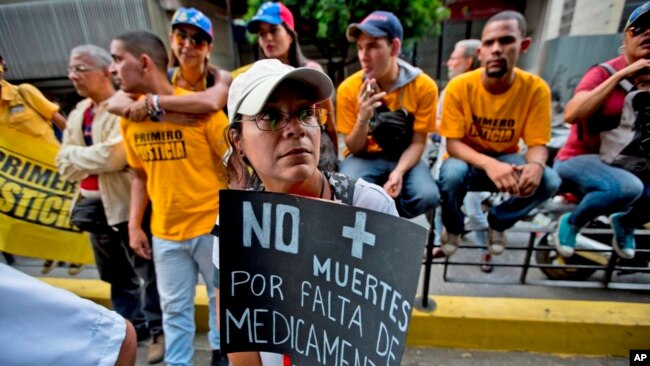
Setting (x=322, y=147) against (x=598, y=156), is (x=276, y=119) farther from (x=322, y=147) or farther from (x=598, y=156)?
(x=598, y=156)

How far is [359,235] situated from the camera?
2.72 feet

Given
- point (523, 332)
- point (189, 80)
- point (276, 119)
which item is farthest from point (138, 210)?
point (523, 332)

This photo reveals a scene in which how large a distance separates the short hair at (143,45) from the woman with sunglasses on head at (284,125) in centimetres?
110

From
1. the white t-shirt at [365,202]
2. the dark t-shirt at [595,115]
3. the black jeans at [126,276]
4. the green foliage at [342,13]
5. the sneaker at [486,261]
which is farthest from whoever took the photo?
the green foliage at [342,13]

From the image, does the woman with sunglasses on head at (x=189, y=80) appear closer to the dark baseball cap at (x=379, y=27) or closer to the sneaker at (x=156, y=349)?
the dark baseball cap at (x=379, y=27)

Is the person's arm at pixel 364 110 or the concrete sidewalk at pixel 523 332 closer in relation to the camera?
the person's arm at pixel 364 110

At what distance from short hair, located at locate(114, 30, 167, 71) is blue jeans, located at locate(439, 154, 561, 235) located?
2014 millimetres

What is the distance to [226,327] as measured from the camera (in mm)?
994

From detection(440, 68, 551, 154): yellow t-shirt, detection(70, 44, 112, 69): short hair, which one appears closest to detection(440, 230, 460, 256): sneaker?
detection(440, 68, 551, 154): yellow t-shirt

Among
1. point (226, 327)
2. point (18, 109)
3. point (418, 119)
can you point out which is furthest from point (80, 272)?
point (418, 119)

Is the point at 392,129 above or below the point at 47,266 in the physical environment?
above

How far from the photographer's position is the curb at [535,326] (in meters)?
2.29

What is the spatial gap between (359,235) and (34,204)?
9.90ft

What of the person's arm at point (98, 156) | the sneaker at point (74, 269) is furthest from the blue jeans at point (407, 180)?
the sneaker at point (74, 269)
